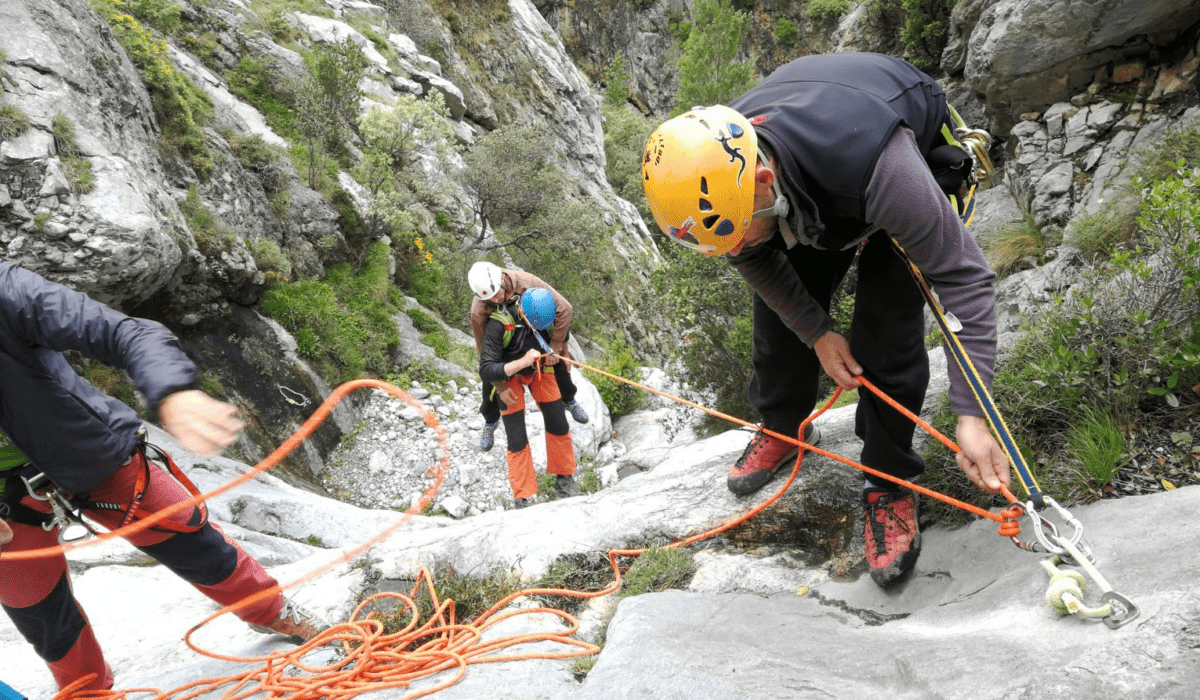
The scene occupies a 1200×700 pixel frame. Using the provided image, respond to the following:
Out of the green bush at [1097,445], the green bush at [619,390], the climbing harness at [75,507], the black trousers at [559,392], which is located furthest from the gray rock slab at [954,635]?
the green bush at [619,390]

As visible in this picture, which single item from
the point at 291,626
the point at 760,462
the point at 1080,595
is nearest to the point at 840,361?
the point at 760,462

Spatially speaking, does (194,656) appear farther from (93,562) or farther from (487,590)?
(93,562)

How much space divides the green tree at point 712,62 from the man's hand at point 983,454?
30.4 meters

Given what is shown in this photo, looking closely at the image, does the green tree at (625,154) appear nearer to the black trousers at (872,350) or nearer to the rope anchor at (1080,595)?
the black trousers at (872,350)

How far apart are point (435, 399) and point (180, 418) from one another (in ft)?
29.2

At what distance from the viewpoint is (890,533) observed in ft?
8.80

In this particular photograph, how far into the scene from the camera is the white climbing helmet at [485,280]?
17.8ft

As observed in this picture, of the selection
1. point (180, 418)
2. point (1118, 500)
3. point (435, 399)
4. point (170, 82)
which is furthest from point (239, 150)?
point (1118, 500)

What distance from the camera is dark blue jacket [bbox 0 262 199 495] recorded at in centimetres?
197

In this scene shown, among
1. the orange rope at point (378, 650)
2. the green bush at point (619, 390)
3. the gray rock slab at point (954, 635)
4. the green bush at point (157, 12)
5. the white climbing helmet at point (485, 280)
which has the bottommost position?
the green bush at point (619, 390)

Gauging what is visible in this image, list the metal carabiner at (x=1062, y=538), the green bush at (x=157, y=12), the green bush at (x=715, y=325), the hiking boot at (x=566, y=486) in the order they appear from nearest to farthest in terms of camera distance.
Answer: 1. the metal carabiner at (x=1062, y=538)
2. the hiking boot at (x=566, y=486)
3. the green bush at (x=715, y=325)
4. the green bush at (x=157, y=12)

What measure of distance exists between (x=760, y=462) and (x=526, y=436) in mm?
2981

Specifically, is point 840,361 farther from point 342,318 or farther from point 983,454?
point 342,318

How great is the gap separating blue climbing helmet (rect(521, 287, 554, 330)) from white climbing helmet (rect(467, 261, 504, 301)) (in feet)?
0.89
